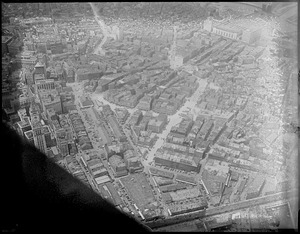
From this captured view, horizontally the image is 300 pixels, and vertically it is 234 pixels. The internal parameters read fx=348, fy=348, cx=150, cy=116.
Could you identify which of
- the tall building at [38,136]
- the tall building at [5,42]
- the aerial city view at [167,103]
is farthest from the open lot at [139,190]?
the tall building at [5,42]

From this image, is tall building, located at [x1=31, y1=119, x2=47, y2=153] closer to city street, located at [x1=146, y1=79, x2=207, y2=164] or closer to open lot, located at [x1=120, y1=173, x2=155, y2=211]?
open lot, located at [x1=120, y1=173, x2=155, y2=211]

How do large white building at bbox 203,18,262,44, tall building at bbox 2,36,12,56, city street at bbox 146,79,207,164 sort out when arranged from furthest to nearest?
large white building at bbox 203,18,262,44, tall building at bbox 2,36,12,56, city street at bbox 146,79,207,164

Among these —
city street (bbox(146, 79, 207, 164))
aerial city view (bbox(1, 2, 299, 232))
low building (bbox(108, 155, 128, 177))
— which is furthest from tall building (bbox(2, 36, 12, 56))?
city street (bbox(146, 79, 207, 164))

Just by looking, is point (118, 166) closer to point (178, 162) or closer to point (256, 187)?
point (178, 162)

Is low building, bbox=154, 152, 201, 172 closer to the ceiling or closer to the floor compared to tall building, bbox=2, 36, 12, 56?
closer to the floor

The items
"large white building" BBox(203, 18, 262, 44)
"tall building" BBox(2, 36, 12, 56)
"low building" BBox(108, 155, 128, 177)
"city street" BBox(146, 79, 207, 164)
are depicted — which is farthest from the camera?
"large white building" BBox(203, 18, 262, 44)

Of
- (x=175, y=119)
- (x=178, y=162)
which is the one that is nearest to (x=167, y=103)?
(x=175, y=119)

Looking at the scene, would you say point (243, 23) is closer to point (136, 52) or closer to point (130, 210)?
point (136, 52)

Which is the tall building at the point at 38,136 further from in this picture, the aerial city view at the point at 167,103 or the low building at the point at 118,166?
the low building at the point at 118,166
